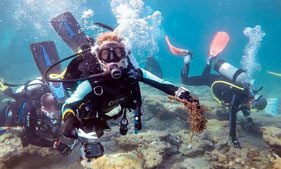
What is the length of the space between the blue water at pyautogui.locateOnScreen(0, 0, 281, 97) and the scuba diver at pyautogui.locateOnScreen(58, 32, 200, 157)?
2082cm

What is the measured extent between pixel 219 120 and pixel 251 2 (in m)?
80.1

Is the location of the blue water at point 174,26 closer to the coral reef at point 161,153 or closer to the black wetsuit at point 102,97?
→ the coral reef at point 161,153

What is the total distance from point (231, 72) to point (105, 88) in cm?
580

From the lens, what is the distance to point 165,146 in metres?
6.22

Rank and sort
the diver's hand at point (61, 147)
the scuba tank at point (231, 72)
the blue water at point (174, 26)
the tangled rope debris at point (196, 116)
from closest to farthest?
the tangled rope debris at point (196, 116), the diver's hand at point (61, 147), the scuba tank at point (231, 72), the blue water at point (174, 26)

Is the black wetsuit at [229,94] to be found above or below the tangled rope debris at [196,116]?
below

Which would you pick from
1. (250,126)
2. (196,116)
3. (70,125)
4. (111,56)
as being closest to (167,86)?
(196,116)

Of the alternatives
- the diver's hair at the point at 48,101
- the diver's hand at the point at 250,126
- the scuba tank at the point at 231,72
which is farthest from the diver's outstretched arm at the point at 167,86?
the diver's hand at the point at 250,126

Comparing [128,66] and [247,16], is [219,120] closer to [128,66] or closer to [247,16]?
[128,66]

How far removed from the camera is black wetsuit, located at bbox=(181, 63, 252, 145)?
766 cm

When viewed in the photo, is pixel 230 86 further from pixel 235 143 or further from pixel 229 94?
pixel 235 143

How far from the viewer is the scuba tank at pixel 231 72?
824 cm

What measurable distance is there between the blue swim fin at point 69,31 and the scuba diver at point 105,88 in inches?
148

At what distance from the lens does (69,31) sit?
7883mm
